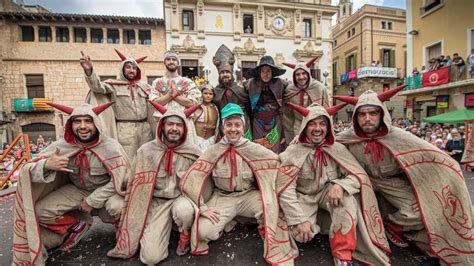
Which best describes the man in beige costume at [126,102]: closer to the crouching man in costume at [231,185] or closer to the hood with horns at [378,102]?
the crouching man in costume at [231,185]

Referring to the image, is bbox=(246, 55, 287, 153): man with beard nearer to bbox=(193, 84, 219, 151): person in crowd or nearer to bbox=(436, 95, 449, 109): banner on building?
bbox=(193, 84, 219, 151): person in crowd

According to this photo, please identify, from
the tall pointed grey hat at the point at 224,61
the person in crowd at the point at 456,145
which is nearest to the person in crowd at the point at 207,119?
the tall pointed grey hat at the point at 224,61

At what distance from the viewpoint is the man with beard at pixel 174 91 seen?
11.9ft

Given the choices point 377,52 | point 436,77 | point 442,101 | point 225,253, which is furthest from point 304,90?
point 377,52

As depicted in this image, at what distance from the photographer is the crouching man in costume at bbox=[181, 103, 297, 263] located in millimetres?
2508

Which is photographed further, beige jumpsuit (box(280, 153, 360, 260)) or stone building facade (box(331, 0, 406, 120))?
stone building facade (box(331, 0, 406, 120))

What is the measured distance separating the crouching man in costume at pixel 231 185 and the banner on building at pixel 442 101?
593 inches

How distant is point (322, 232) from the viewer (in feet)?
9.14

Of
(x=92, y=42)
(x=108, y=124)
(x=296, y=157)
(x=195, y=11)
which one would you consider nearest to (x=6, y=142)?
(x=92, y=42)

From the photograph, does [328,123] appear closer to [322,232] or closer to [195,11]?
[322,232]

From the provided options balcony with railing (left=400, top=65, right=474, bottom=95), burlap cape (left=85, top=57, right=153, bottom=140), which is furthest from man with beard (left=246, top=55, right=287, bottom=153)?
balcony with railing (left=400, top=65, right=474, bottom=95)

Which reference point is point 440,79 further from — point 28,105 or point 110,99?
point 28,105

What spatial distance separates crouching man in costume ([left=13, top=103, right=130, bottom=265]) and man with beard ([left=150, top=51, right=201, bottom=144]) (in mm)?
1097

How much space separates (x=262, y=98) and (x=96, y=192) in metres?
2.68
